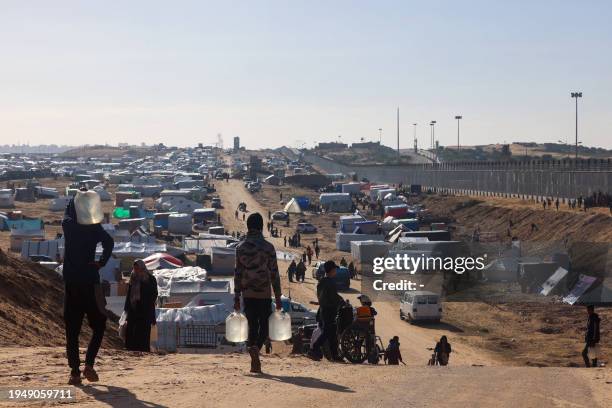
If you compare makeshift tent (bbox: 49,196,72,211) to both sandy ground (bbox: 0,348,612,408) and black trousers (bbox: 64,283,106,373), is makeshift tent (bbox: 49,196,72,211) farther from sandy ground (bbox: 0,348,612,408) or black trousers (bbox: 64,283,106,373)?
black trousers (bbox: 64,283,106,373)

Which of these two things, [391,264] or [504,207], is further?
[504,207]

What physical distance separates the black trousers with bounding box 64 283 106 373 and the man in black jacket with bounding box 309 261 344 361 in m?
3.20

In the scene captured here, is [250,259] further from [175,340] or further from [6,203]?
[6,203]

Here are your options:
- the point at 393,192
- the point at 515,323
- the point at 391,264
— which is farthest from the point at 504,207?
the point at 515,323

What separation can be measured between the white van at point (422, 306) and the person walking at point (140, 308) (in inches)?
736

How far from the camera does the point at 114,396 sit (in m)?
6.98

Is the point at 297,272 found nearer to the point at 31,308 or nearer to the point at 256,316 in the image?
the point at 31,308

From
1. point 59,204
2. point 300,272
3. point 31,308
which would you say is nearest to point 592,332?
point 31,308

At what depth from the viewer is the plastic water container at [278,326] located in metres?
8.87

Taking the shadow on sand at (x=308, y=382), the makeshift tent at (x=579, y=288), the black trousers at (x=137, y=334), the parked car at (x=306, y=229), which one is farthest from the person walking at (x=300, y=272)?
the shadow on sand at (x=308, y=382)

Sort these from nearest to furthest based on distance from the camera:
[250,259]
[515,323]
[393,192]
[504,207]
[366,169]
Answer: [250,259] < [515,323] < [504,207] < [393,192] < [366,169]

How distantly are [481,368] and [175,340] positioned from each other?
9054 mm

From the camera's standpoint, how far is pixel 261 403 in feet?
22.8

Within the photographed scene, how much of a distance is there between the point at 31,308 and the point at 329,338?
6.21 m
